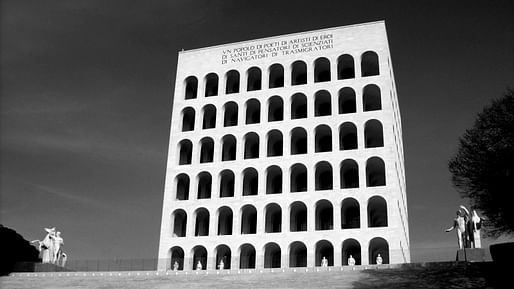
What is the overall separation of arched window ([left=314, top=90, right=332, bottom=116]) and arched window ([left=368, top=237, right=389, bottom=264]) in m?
11.7

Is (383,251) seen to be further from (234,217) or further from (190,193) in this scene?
(190,193)

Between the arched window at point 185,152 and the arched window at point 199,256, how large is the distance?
8138mm

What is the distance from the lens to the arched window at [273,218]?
51244mm

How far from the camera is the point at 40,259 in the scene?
163 ft

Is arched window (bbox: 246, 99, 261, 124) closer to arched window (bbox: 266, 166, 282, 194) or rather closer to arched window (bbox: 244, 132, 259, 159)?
arched window (bbox: 244, 132, 259, 159)

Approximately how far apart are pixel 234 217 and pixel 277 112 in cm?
1082

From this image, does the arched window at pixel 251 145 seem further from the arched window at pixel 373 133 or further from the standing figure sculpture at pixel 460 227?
the standing figure sculpture at pixel 460 227

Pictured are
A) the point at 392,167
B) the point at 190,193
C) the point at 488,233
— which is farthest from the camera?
the point at 190,193

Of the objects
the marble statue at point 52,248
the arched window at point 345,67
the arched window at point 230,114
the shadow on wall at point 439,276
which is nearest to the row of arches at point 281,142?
the arched window at point 230,114

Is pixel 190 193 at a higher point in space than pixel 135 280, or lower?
higher

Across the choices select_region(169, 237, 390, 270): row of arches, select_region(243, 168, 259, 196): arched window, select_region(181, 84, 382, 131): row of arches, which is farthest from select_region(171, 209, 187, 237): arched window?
select_region(181, 84, 382, 131): row of arches

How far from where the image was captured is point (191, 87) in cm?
5894

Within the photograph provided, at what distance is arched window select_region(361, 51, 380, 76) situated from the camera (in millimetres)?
53513

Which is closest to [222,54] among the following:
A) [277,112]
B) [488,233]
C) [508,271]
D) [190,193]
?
[277,112]
